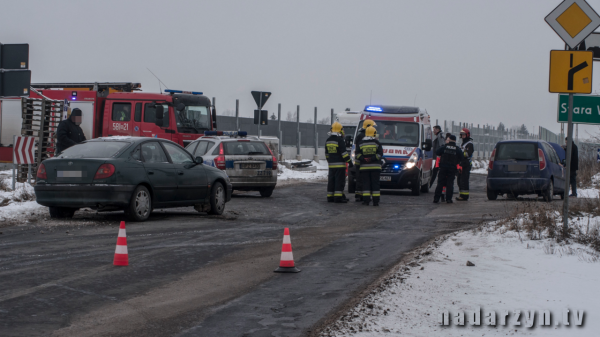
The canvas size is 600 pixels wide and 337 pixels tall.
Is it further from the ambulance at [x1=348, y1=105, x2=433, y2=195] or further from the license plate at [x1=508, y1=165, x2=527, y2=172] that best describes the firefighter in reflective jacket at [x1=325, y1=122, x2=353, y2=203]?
the license plate at [x1=508, y1=165, x2=527, y2=172]

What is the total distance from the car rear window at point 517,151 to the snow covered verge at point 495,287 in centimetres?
834

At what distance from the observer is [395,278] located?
A: 277 inches

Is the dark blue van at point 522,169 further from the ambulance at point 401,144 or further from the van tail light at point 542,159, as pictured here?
the ambulance at point 401,144

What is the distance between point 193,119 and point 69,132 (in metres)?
7.70

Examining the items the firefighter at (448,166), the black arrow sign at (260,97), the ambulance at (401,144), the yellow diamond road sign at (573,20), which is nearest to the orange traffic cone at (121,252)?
the yellow diamond road sign at (573,20)

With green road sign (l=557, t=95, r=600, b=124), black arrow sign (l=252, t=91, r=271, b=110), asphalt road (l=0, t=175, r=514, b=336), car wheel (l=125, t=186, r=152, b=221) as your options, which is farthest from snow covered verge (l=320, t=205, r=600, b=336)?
black arrow sign (l=252, t=91, r=271, b=110)

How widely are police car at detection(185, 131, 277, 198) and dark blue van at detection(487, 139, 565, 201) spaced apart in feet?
19.4

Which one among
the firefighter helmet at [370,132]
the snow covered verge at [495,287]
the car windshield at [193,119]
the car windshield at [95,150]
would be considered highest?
the car windshield at [193,119]

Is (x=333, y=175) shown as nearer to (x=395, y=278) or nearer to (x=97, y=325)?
(x=395, y=278)

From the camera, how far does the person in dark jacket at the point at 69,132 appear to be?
14688 mm

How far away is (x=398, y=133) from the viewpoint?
65.5 feet

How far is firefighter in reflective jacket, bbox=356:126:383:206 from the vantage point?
16703 millimetres

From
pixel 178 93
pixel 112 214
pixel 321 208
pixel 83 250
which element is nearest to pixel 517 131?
pixel 178 93

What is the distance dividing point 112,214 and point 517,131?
4759 centimetres
